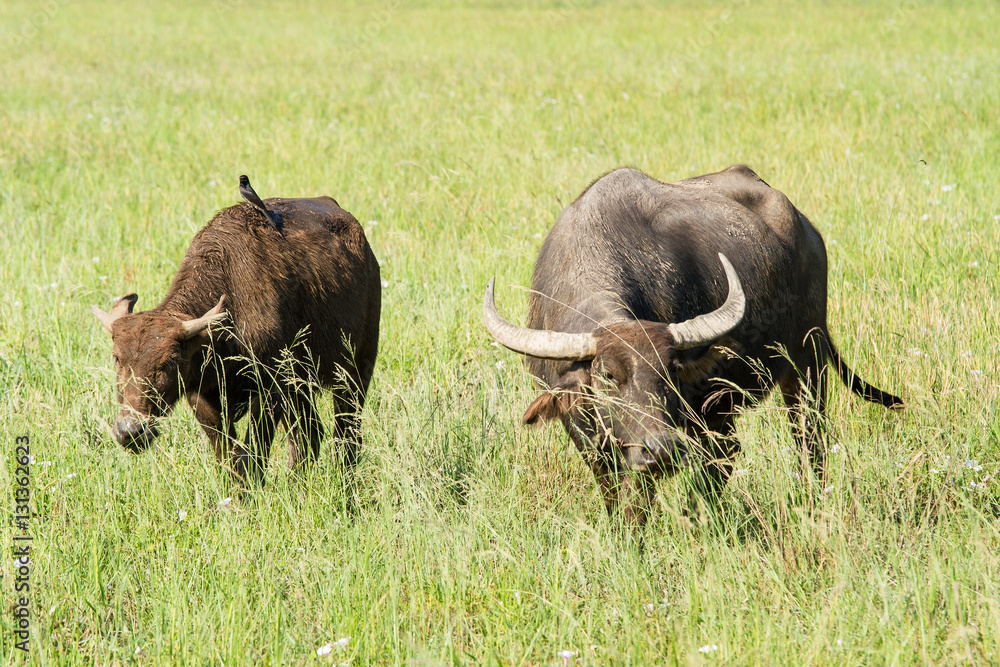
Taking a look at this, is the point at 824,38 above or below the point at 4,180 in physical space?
above

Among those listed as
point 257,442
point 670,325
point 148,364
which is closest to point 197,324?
point 148,364

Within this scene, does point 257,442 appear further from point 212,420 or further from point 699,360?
point 699,360

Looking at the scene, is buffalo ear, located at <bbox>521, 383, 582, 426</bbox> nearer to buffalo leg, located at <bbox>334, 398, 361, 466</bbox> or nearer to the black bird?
buffalo leg, located at <bbox>334, 398, 361, 466</bbox>

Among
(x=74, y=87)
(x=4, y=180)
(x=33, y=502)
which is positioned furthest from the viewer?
(x=74, y=87)

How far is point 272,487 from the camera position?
3.55 meters

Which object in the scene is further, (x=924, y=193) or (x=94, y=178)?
(x=94, y=178)

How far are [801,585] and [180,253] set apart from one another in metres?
5.05

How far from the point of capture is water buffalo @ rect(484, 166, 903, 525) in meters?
3.04

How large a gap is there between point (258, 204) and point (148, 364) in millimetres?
1132

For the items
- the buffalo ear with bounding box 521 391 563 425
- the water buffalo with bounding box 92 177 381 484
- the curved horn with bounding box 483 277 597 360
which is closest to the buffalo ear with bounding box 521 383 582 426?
the buffalo ear with bounding box 521 391 563 425

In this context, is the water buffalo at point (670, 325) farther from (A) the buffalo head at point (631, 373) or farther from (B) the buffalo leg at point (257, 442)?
(B) the buffalo leg at point (257, 442)

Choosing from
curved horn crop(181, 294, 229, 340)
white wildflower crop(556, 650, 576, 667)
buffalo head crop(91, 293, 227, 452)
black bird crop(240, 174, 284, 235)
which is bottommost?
white wildflower crop(556, 650, 576, 667)

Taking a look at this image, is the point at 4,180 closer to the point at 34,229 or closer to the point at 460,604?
the point at 34,229

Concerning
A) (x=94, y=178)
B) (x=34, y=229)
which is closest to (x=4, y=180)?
(x=94, y=178)
